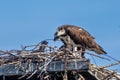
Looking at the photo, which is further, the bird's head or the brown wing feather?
the bird's head

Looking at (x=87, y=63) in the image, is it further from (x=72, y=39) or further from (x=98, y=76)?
(x=72, y=39)

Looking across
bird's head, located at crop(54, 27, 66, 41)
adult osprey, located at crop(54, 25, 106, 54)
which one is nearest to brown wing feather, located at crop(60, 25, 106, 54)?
adult osprey, located at crop(54, 25, 106, 54)

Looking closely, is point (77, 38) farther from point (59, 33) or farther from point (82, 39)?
point (59, 33)

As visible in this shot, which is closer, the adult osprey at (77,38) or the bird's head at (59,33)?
the adult osprey at (77,38)

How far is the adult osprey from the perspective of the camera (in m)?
14.6

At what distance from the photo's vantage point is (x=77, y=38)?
14.8 metres

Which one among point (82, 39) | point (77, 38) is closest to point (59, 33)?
point (77, 38)

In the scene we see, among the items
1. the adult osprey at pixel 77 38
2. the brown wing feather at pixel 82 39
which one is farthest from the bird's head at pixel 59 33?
the brown wing feather at pixel 82 39

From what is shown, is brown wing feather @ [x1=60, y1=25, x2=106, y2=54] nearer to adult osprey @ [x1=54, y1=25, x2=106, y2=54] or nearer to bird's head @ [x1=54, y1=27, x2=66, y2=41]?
adult osprey @ [x1=54, y1=25, x2=106, y2=54]

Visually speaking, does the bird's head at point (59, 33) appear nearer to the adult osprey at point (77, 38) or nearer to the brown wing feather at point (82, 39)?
the adult osprey at point (77, 38)

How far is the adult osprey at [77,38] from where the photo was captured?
48.0 feet

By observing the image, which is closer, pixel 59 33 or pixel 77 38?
pixel 77 38

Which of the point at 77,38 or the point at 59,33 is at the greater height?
the point at 59,33

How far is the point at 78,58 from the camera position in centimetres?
1074
